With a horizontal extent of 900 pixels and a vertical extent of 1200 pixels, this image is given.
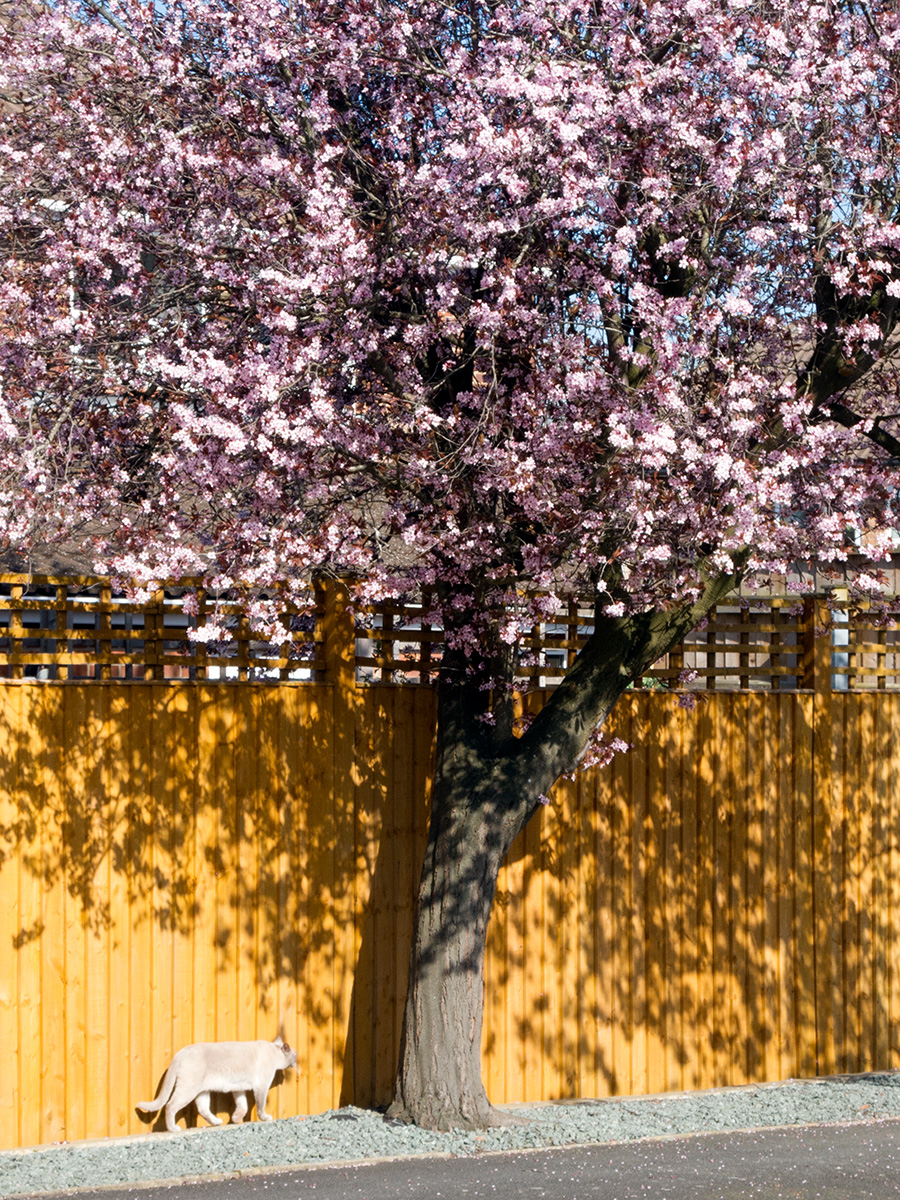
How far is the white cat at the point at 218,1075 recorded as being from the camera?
7.43 metres

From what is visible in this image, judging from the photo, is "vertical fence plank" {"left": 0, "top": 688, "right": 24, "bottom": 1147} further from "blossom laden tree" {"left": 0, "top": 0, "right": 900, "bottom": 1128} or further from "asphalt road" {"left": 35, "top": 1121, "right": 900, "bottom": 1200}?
"blossom laden tree" {"left": 0, "top": 0, "right": 900, "bottom": 1128}

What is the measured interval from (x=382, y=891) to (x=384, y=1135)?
139cm

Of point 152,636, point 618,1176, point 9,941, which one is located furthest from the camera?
point 152,636

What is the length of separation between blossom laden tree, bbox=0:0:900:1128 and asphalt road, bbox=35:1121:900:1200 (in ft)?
2.45

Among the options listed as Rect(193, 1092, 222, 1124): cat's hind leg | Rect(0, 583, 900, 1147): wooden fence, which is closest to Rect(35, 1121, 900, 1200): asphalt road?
Rect(193, 1092, 222, 1124): cat's hind leg

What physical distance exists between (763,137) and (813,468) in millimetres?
1929

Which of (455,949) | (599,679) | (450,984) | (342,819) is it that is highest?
(599,679)

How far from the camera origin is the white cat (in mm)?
7426

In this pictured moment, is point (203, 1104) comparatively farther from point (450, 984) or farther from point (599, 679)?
point (599, 679)

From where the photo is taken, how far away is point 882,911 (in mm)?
9859

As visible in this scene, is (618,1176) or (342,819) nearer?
(618,1176)

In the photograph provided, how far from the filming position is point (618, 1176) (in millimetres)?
6898

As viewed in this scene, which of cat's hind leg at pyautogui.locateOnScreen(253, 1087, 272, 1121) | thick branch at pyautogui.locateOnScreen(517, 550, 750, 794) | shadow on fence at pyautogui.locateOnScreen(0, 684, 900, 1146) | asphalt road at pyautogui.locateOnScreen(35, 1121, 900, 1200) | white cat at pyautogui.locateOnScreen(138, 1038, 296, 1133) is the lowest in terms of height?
asphalt road at pyautogui.locateOnScreen(35, 1121, 900, 1200)

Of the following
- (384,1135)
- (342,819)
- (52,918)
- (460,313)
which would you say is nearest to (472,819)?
(342,819)
